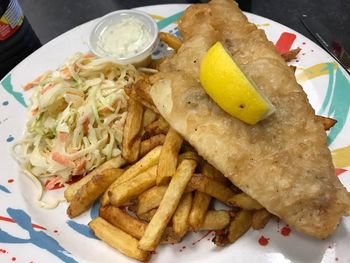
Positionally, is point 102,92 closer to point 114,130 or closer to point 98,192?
point 114,130

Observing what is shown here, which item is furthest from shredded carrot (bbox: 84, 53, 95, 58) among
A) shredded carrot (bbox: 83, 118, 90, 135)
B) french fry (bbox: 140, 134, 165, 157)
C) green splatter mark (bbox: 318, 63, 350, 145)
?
green splatter mark (bbox: 318, 63, 350, 145)

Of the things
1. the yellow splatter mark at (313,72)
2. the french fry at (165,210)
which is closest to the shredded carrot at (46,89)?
the french fry at (165,210)

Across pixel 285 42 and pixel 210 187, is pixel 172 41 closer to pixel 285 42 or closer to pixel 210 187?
pixel 285 42

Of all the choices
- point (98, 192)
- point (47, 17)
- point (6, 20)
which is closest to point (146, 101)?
point (98, 192)

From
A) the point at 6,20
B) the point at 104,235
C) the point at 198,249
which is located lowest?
the point at 198,249

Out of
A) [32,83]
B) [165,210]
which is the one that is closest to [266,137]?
[165,210]

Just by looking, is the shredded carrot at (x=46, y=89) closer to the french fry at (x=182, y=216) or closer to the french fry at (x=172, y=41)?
the french fry at (x=172, y=41)
